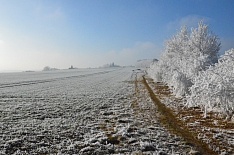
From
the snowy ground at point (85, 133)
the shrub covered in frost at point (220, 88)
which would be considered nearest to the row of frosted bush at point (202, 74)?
the shrub covered in frost at point (220, 88)

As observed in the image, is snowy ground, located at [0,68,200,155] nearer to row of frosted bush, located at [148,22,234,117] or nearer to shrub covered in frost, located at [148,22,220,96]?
row of frosted bush, located at [148,22,234,117]

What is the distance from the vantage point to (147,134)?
46.5ft

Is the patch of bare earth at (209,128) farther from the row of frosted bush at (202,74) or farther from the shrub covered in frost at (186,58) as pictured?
the shrub covered in frost at (186,58)

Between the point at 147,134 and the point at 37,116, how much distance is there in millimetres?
9240

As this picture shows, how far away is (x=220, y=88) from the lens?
1611 centimetres

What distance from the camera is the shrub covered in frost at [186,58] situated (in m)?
31.2

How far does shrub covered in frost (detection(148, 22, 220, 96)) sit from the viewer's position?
102ft

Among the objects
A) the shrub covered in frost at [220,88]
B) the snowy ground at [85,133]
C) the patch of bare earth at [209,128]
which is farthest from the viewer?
the shrub covered in frost at [220,88]

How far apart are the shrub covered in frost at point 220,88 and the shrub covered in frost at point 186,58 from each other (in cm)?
674

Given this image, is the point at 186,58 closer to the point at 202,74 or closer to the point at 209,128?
the point at 202,74

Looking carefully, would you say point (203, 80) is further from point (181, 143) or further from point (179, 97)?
point (179, 97)

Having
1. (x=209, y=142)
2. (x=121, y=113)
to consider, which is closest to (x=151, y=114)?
(x=121, y=113)

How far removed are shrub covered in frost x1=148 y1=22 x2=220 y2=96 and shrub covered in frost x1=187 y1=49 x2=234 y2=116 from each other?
674cm

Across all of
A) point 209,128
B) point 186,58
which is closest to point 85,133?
point 209,128
